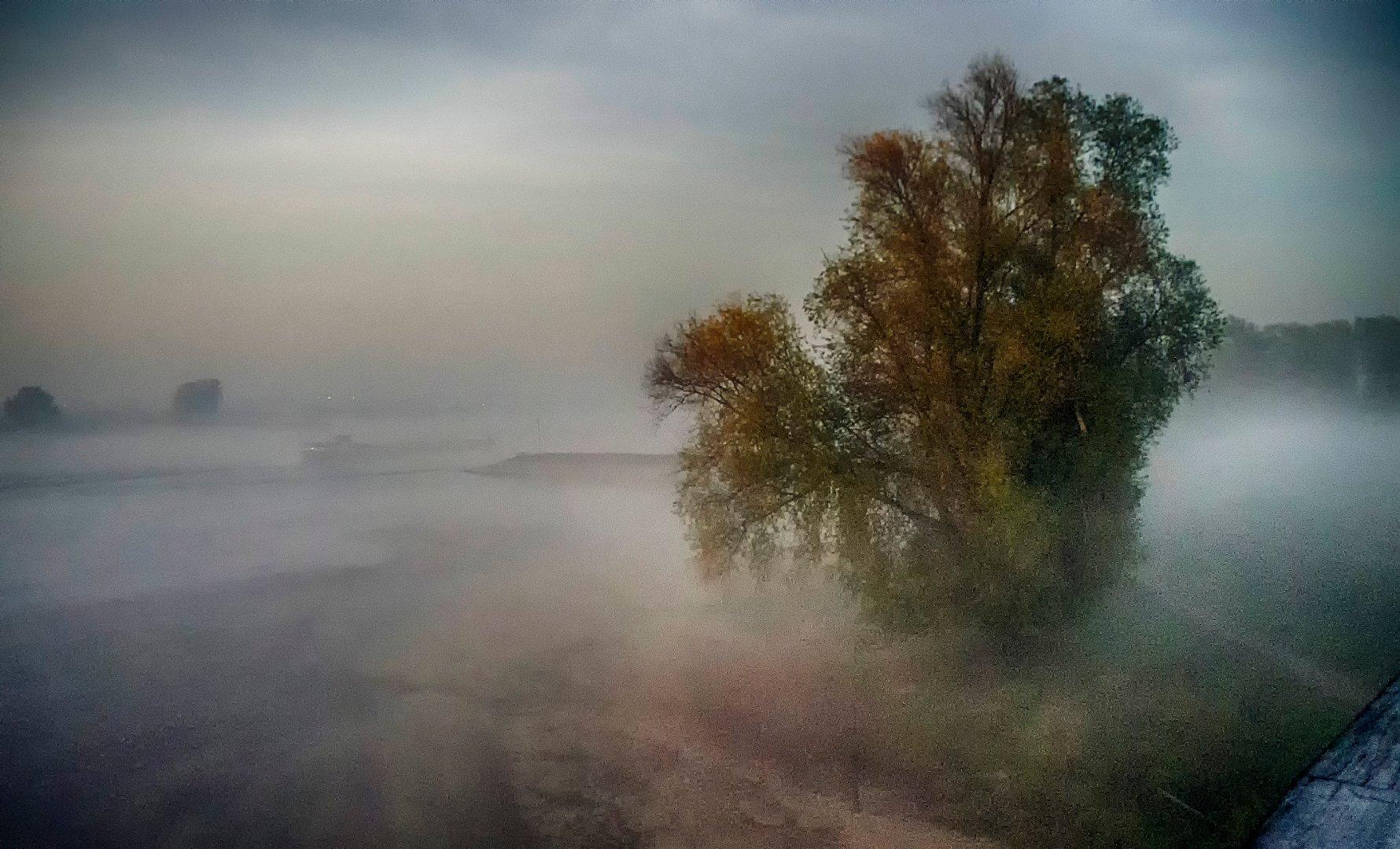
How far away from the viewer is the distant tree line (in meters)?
66.8

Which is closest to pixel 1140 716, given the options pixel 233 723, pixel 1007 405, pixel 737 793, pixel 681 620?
pixel 1007 405

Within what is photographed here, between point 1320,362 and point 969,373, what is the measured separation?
72800 mm

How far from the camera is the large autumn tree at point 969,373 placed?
1906 centimetres

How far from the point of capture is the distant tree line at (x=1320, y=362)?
2628 inches

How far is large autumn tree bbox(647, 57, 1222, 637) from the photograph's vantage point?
19.1 m

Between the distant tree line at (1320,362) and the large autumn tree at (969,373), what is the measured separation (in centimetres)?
5498

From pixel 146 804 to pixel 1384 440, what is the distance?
7052 centimetres

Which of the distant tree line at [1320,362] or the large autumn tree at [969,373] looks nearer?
the large autumn tree at [969,373]

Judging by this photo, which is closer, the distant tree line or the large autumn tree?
the large autumn tree

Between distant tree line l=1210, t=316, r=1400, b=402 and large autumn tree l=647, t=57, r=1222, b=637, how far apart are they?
55.0 metres

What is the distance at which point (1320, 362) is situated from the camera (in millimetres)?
71312

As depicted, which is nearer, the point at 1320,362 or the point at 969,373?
the point at 969,373

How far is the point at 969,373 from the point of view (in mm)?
19203

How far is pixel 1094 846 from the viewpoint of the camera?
43.1 ft
